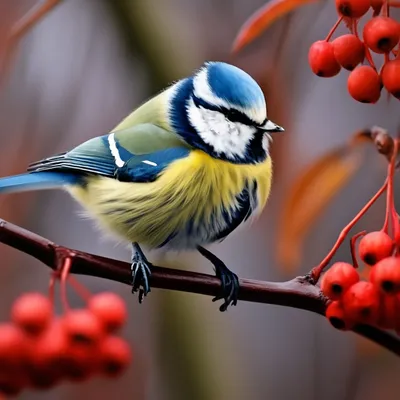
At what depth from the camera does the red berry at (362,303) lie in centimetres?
81

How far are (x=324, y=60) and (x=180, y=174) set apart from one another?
349 mm

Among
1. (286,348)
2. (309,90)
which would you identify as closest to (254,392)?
(286,348)

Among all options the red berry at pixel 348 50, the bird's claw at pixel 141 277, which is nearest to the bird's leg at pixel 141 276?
the bird's claw at pixel 141 277

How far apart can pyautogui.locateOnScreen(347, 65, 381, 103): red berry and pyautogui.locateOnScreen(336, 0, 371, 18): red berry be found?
6 cm

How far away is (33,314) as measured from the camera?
0.84 metres

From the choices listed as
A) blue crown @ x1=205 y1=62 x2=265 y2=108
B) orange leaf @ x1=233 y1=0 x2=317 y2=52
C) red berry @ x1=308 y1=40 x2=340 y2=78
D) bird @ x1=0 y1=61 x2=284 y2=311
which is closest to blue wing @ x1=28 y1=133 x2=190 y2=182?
bird @ x1=0 y1=61 x2=284 y2=311

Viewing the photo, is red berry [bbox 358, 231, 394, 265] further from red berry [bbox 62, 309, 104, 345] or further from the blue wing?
the blue wing

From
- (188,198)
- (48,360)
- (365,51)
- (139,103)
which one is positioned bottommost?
(48,360)

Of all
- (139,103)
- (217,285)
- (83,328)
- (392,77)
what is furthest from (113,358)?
(139,103)

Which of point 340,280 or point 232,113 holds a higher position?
point 232,113

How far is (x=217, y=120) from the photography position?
1.12m

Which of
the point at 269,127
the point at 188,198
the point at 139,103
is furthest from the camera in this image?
the point at 139,103

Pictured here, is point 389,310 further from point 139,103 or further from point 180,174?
point 139,103

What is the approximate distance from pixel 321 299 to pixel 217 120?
0.32 m
